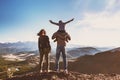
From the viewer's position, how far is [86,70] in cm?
6138

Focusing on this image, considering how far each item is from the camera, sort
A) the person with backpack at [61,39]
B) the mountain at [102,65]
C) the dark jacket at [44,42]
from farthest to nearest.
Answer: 1. the mountain at [102,65]
2. the dark jacket at [44,42]
3. the person with backpack at [61,39]

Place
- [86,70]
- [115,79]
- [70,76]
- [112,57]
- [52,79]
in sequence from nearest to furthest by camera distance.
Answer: [52,79]
[70,76]
[115,79]
[86,70]
[112,57]

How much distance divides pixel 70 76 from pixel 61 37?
7.80 feet

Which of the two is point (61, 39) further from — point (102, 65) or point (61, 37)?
point (102, 65)

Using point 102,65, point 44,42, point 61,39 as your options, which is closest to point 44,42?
point 44,42

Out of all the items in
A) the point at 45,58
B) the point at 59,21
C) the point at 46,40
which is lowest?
the point at 45,58

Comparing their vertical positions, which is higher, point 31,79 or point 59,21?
point 59,21

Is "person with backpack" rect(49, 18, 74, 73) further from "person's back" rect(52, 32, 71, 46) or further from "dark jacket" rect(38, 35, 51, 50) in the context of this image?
"dark jacket" rect(38, 35, 51, 50)

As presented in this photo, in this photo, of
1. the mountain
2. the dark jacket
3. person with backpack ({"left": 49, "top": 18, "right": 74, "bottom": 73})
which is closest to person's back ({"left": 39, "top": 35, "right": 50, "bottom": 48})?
the dark jacket

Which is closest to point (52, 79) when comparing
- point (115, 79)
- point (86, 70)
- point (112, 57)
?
point (115, 79)

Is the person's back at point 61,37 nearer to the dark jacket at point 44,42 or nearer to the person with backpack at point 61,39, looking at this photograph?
the person with backpack at point 61,39

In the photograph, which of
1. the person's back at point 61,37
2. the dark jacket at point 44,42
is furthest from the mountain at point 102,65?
the person's back at point 61,37

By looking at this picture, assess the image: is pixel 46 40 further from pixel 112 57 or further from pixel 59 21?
pixel 112 57

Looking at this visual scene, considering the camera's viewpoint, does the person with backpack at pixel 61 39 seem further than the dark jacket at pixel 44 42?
No
